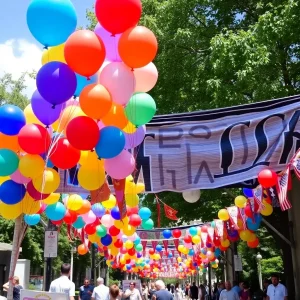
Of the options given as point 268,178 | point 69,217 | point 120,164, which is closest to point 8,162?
point 120,164

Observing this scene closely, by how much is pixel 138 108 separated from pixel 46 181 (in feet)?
5.78

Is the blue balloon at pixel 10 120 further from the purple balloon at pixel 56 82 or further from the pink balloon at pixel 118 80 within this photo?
the pink balloon at pixel 118 80

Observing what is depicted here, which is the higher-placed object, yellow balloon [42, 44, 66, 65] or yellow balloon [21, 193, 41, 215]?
yellow balloon [42, 44, 66, 65]

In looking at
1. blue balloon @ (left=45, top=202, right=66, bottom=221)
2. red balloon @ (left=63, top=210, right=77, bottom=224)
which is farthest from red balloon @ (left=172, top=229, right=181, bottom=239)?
blue balloon @ (left=45, top=202, right=66, bottom=221)

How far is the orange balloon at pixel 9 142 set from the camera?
224 inches

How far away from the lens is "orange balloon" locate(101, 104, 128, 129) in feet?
17.3

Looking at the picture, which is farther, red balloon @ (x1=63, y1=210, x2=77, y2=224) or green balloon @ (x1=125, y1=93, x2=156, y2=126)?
red balloon @ (x1=63, y1=210, x2=77, y2=224)

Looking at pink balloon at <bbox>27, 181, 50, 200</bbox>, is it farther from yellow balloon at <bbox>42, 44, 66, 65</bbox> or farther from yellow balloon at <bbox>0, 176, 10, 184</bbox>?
yellow balloon at <bbox>42, 44, 66, 65</bbox>

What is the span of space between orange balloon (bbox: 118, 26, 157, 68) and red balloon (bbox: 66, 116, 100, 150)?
815 mm

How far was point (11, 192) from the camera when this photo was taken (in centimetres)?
591

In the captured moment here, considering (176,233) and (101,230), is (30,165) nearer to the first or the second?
(101,230)

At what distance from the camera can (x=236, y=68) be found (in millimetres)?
11484

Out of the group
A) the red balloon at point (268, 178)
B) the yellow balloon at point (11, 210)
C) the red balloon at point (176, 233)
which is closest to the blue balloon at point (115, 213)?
the red balloon at point (268, 178)

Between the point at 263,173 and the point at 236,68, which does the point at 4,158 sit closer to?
the point at 263,173
